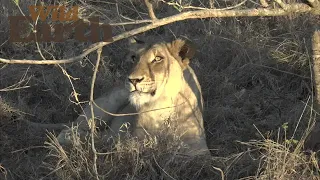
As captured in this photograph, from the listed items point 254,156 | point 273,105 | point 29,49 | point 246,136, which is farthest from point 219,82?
point 29,49

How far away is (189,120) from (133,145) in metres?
0.64

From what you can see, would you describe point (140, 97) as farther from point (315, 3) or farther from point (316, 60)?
point (315, 3)

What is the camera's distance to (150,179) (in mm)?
3699

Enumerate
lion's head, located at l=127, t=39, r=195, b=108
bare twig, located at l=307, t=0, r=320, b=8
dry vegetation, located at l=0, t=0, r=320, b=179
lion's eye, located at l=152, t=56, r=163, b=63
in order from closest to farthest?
bare twig, located at l=307, t=0, r=320, b=8 < dry vegetation, located at l=0, t=0, r=320, b=179 < lion's head, located at l=127, t=39, r=195, b=108 < lion's eye, located at l=152, t=56, r=163, b=63

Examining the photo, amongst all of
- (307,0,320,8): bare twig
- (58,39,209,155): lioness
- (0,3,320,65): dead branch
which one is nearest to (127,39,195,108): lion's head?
(58,39,209,155): lioness

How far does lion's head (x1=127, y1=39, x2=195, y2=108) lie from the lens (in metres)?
4.05

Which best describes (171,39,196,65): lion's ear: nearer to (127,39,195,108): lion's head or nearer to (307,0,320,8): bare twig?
(127,39,195,108): lion's head

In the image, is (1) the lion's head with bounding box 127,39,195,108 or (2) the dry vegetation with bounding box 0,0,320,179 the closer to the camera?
(2) the dry vegetation with bounding box 0,0,320,179

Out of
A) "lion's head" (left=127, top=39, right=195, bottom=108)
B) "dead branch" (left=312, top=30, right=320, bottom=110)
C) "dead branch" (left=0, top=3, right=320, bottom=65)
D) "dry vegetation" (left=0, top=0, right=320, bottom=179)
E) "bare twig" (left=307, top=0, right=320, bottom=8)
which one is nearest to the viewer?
"dead branch" (left=0, top=3, right=320, bottom=65)

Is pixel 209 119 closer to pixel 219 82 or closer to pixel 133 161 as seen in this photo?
pixel 219 82

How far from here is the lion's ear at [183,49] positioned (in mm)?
4284

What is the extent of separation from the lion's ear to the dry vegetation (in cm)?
49

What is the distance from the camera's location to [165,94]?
423 cm

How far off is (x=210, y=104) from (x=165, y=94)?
3.19 ft
